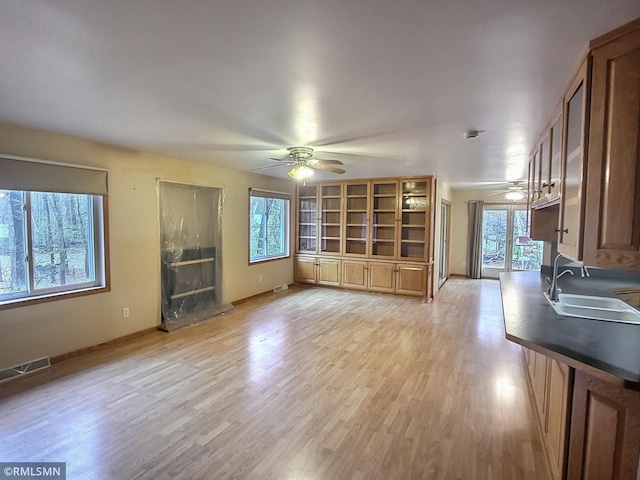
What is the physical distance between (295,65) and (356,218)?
507cm

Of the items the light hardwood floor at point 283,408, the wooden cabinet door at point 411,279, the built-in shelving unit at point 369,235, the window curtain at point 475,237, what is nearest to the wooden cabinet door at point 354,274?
the built-in shelving unit at point 369,235

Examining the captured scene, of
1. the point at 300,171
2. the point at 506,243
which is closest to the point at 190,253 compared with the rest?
the point at 300,171

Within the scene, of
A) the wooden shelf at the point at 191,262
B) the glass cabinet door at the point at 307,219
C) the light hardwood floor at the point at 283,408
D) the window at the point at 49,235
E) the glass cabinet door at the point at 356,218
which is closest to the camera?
the light hardwood floor at the point at 283,408

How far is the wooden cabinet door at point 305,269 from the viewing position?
7059mm

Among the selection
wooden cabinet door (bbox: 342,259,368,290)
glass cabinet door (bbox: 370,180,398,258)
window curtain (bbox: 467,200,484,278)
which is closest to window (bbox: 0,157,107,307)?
wooden cabinet door (bbox: 342,259,368,290)

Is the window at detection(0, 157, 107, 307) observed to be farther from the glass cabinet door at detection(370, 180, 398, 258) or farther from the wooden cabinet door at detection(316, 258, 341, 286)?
A: the glass cabinet door at detection(370, 180, 398, 258)

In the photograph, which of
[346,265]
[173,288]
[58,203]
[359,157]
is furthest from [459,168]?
[58,203]

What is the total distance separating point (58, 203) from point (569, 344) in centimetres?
433

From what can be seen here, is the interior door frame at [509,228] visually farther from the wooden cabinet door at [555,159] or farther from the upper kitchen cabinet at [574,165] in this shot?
the upper kitchen cabinet at [574,165]

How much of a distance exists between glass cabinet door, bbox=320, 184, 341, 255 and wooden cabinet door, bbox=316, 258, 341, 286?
0.68 ft

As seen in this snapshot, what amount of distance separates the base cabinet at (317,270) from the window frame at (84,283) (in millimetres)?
3935

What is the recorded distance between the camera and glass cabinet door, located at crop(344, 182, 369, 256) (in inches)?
258

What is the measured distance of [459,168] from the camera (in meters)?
5.04

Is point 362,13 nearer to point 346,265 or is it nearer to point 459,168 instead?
point 459,168
